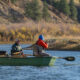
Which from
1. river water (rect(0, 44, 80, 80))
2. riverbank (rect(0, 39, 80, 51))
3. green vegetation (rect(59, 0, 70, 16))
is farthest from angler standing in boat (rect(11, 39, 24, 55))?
green vegetation (rect(59, 0, 70, 16))

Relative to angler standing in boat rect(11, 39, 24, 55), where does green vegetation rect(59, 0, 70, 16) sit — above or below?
below

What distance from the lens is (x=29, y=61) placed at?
28.9 m

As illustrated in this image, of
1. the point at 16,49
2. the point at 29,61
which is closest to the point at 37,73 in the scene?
the point at 29,61

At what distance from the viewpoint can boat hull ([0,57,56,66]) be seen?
2853cm

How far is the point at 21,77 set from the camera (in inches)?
928

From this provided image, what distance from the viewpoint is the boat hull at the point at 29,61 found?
28531 mm

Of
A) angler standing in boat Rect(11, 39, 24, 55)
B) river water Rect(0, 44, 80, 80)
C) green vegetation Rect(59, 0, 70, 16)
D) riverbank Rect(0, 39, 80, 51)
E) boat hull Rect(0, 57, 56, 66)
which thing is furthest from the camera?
green vegetation Rect(59, 0, 70, 16)

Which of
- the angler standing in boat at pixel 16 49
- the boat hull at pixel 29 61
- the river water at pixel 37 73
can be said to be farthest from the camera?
the angler standing in boat at pixel 16 49

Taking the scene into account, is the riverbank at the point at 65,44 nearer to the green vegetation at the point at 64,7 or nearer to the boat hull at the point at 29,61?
the boat hull at the point at 29,61

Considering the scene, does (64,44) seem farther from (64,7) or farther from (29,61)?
(64,7)

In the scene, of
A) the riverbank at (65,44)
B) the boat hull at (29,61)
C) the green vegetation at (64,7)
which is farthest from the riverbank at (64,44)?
the green vegetation at (64,7)

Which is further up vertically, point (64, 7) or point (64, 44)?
point (64, 44)

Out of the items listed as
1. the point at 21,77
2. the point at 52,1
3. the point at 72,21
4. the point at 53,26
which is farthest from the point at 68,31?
the point at 52,1

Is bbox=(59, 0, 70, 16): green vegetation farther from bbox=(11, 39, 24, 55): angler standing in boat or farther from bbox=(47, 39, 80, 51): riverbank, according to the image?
bbox=(11, 39, 24, 55): angler standing in boat
